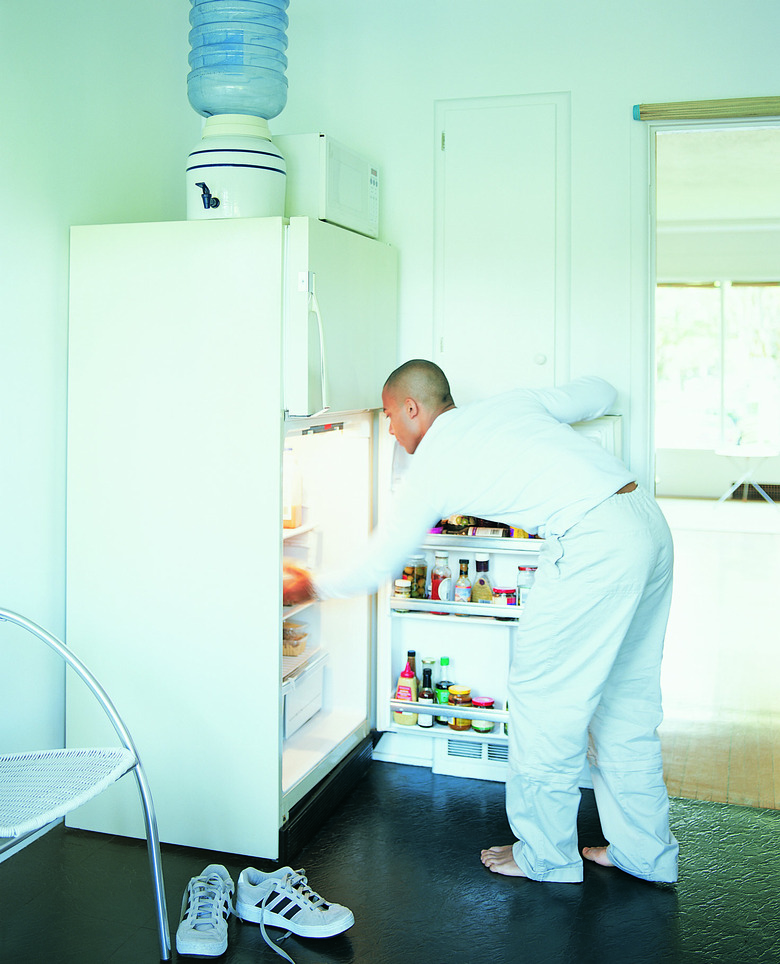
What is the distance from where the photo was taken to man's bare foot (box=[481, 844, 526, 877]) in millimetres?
2381

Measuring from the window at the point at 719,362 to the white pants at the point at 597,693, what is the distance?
7459mm

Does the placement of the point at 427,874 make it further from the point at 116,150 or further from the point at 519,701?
the point at 116,150

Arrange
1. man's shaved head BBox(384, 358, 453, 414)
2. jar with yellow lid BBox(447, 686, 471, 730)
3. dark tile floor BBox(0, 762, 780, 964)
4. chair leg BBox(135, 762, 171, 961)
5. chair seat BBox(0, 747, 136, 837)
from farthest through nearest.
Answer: jar with yellow lid BBox(447, 686, 471, 730)
man's shaved head BBox(384, 358, 453, 414)
dark tile floor BBox(0, 762, 780, 964)
chair leg BBox(135, 762, 171, 961)
chair seat BBox(0, 747, 136, 837)

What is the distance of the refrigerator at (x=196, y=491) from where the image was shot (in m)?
2.31

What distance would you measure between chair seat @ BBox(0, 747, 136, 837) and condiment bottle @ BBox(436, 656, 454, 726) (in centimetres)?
135

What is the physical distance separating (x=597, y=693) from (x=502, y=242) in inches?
62.3

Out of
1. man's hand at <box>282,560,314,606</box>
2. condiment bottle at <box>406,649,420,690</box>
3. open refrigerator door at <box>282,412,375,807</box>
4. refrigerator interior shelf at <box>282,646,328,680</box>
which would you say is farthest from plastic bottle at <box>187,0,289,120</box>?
condiment bottle at <box>406,649,420,690</box>

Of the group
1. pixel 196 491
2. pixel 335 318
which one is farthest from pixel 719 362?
pixel 196 491

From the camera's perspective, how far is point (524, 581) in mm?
2994

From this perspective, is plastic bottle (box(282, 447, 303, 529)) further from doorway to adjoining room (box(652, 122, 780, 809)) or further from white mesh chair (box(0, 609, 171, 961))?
doorway to adjoining room (box(652, 122, 780, 809))

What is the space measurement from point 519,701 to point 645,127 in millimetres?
1904

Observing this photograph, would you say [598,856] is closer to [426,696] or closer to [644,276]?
[426,696]

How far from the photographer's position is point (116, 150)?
2.71 m

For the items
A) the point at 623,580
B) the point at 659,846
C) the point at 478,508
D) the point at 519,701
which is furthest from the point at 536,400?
the point at 659,846
